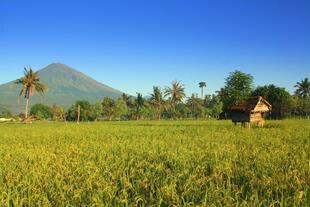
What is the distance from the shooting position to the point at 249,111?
35125 mm

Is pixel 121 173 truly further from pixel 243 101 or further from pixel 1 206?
pixel 243 101

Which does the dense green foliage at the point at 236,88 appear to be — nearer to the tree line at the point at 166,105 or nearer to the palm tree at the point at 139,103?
the tree line at the point at 166,105

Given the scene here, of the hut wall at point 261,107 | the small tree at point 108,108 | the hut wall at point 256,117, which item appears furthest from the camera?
the small tree at point 108,108

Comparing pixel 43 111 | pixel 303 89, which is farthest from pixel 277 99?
pixel 43 111

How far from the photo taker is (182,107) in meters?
142

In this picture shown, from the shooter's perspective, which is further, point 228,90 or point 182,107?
point 182,107

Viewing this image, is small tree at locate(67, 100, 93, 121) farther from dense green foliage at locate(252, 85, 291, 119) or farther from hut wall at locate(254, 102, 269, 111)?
hut wall at locate(254, 102, 269, 111)

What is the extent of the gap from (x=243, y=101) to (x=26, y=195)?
33.6m

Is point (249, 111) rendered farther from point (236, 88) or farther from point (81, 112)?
point (81, 112)

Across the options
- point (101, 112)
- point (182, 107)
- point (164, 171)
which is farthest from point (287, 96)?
point (164, 171)

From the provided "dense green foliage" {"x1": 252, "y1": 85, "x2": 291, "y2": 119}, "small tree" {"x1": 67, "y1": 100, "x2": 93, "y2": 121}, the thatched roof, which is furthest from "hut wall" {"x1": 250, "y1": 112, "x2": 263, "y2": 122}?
"small tree" {"x1": 67, "y1": 100, "x2": 93, "y2": 121}

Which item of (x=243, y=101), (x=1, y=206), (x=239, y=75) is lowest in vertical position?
(x=1, y=206)

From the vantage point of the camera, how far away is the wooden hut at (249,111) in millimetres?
35500

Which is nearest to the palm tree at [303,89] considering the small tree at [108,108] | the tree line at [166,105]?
the tree line at [166,105]
